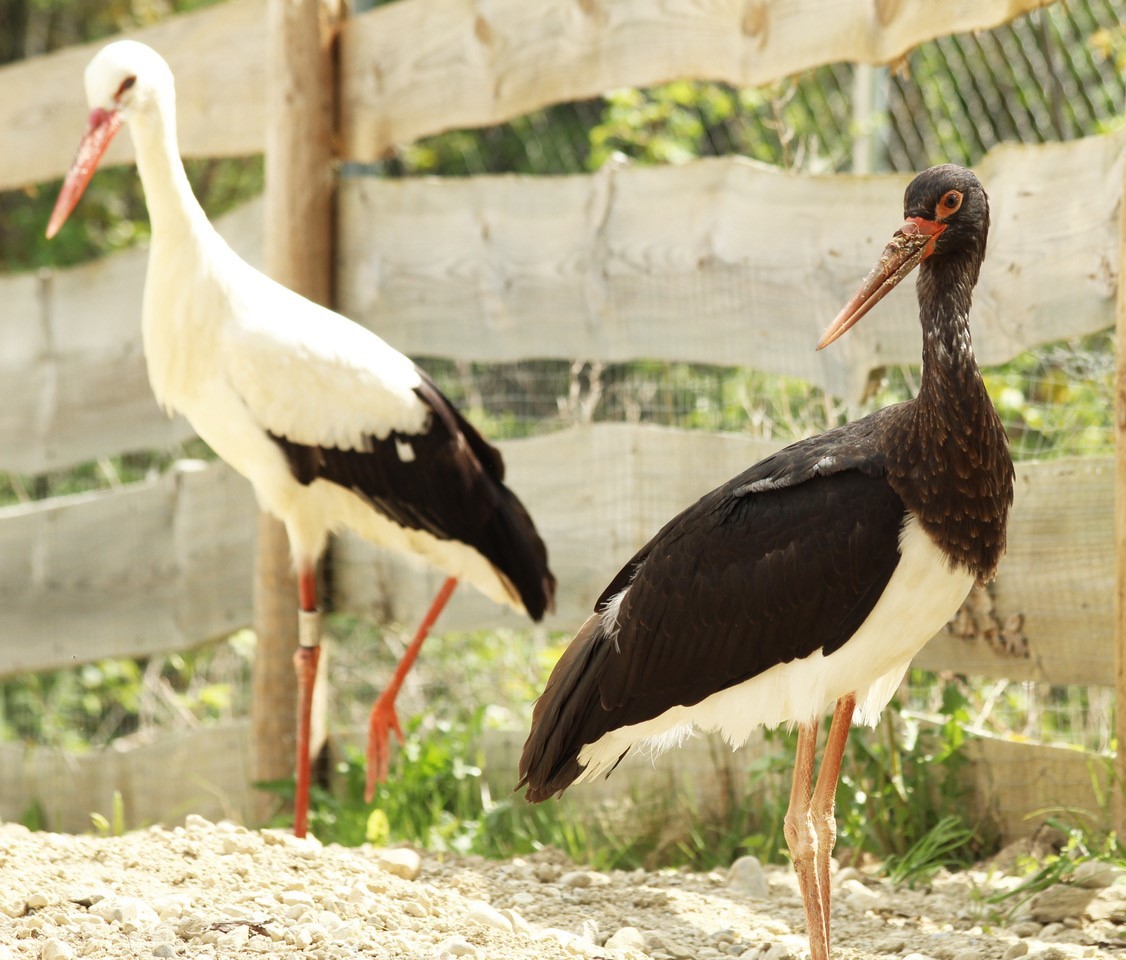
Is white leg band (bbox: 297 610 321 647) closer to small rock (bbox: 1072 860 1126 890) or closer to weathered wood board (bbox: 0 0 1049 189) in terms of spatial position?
weathered wood board (bbox: 0 0 1049 189)

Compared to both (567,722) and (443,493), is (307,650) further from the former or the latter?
(567,722)

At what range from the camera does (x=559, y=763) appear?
3670 mm

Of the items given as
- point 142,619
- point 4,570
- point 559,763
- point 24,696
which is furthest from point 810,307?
point 24,696

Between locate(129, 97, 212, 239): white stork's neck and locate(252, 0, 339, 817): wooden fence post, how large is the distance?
813 mm

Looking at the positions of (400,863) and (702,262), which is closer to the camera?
(400,863)

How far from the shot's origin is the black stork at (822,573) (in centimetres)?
330

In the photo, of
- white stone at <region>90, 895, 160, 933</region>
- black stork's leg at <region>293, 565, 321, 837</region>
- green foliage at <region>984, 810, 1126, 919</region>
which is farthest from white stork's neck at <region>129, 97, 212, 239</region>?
green foliage at <region>984, 810, 1126, 919</region>

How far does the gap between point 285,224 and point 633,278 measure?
1322 millimetres

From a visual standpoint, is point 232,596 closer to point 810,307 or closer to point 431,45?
point 431,45

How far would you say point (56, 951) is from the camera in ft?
10.2

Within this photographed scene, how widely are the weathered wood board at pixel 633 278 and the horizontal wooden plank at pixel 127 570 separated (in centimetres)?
29

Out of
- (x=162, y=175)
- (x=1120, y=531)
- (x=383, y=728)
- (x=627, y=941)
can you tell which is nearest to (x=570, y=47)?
(x=162, y=175)

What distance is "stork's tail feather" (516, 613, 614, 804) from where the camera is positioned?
3.64 m

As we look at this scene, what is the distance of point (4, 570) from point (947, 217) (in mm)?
4323
